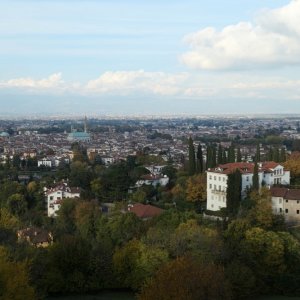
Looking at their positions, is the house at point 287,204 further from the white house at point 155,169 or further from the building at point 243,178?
the white house at point 155,169

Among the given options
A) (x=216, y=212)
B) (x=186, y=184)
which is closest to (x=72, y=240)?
(x=216, y=212)

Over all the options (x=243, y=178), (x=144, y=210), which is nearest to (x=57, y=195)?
(x=144, y=210)

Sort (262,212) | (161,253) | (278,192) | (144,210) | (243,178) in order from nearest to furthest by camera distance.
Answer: (161,253)
(262,212)
(278,192)
(243,178)
(144,210)

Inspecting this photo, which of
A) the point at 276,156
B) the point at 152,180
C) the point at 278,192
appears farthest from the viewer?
the point at 152,180

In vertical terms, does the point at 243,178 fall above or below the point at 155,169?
above

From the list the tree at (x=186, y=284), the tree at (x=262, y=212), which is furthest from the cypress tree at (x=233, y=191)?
the tree at (x=186, y=284)

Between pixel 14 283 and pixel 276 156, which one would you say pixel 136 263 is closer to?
pixel 14 283

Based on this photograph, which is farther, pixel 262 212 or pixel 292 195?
pixel 292 195
